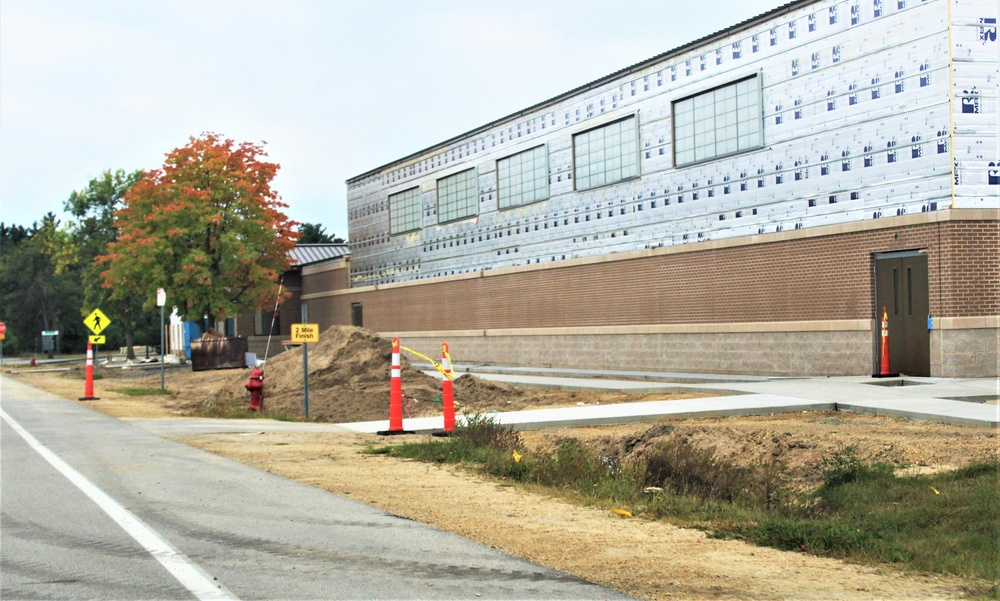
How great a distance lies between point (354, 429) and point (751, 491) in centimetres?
823

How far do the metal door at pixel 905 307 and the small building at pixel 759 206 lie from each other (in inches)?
1.9

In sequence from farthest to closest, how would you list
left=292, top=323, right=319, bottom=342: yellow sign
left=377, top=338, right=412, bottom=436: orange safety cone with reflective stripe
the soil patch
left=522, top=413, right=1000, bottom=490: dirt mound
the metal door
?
the metal door → the soil patch → left=292, top=323, right=319, bottom=342: yellow sign → left=377, top=338, right=412, bottom=436: orange safety cone with reflective stripe → left=522, top=413, right=1000, bottom=490: dirt mound

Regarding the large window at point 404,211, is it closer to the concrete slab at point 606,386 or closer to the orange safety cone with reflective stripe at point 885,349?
the concrete slab at point 606,386

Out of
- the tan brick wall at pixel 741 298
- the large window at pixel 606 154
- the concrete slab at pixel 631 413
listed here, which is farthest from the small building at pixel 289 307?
the concrete slab at pixel 631 413

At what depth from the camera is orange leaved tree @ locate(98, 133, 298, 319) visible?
47.2 m

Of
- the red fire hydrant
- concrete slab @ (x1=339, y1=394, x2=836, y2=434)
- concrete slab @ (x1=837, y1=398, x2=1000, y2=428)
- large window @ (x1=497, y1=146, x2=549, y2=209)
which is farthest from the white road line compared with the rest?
large window @ (x1=497, y1=146, x2=549, y2=209)

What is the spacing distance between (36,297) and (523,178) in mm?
75846

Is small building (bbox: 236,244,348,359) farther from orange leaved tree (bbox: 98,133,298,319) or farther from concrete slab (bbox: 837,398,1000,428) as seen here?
concrete slab (bbox: 837,398,1000,428)

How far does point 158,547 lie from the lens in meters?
7.02

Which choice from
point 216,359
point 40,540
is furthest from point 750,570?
point 216,359

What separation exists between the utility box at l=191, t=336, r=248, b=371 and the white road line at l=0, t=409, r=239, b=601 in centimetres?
3087

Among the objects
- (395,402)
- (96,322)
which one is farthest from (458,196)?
(395,402)

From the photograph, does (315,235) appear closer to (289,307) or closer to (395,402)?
(289,307)

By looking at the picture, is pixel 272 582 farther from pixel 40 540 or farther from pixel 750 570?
pixel 750 570
